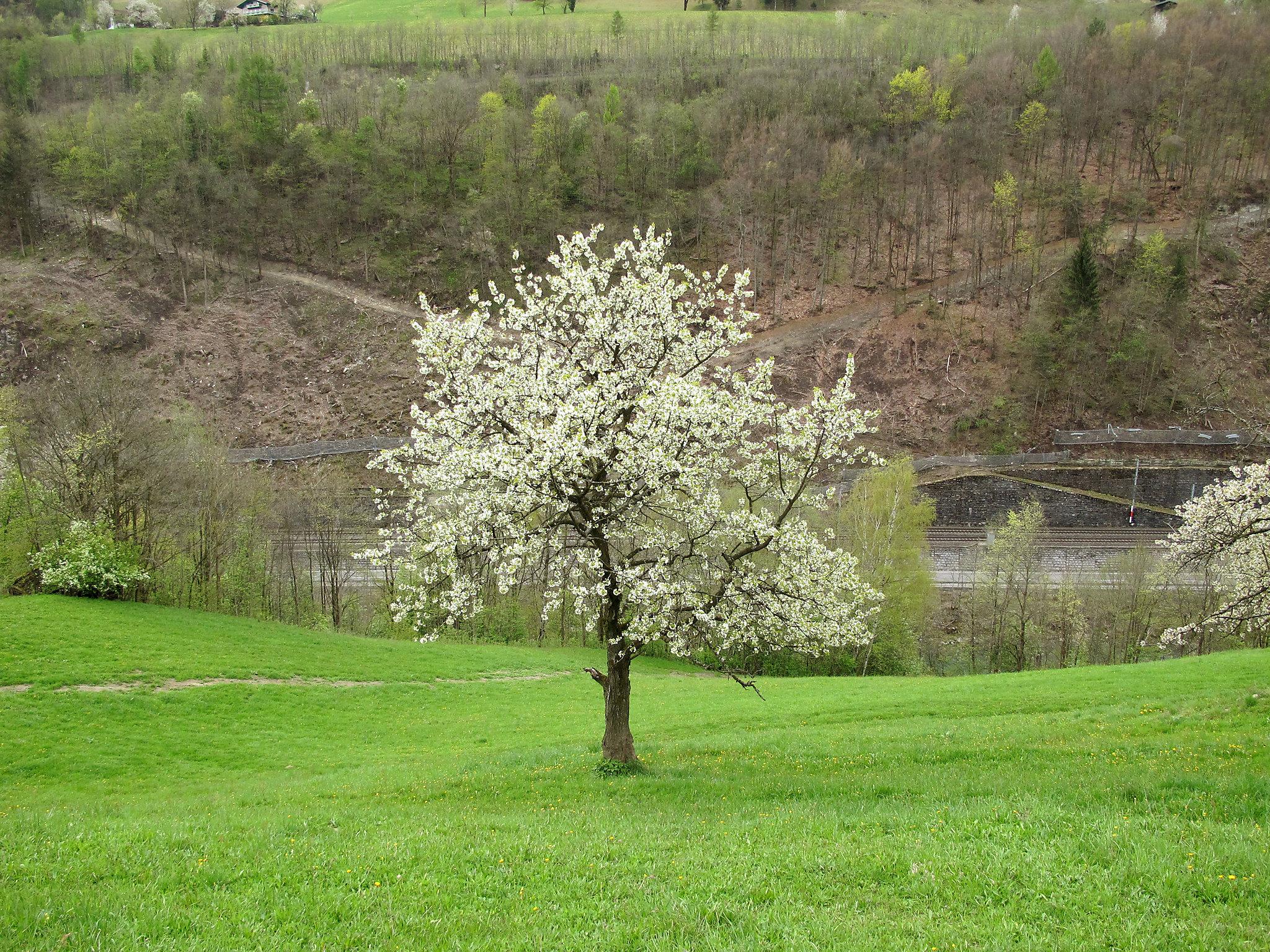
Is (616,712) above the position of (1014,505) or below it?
above

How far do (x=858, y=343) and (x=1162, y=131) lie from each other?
182ft

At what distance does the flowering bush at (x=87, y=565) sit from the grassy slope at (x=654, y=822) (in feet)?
20.1

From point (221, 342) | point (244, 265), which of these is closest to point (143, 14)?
point (244, 265)

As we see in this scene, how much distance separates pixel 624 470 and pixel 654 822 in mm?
6321

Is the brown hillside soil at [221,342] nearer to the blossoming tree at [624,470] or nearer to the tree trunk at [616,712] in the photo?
the blossoming tree at [624,470]

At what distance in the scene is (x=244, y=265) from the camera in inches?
3511

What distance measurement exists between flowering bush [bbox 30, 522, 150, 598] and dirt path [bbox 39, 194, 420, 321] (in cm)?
5567

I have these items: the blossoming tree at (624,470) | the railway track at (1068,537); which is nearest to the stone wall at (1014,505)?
the railway track at (1068,537)

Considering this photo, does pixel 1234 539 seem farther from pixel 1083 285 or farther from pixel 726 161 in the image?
pixel 726 161

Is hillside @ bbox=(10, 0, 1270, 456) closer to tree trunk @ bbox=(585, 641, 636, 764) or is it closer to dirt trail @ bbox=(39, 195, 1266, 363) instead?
dirt trail @ bbox=(39, 195, 1266, 363)

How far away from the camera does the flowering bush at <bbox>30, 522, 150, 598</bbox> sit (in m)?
32.1

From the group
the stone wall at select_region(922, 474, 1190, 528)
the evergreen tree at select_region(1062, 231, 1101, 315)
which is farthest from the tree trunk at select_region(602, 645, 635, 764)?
the evergreen tree at select_region(1062, 231, 1101, 315)

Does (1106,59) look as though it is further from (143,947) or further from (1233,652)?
(143,947)

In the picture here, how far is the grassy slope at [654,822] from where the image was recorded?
23.9ft
